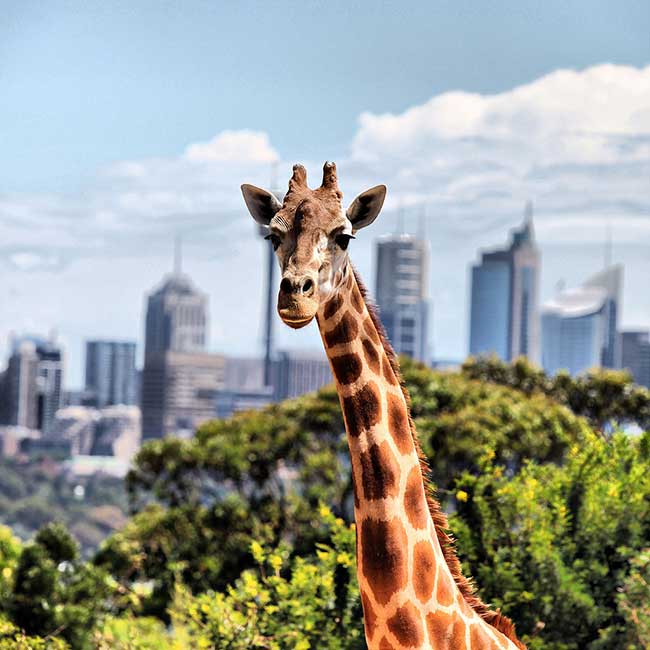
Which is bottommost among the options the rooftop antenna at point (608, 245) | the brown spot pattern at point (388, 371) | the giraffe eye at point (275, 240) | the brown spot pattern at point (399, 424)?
the brown spot pattern at point (399, 424)

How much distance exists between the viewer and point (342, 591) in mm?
9188

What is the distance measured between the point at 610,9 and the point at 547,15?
9181mm

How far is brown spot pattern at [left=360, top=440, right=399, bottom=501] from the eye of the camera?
5.86 m

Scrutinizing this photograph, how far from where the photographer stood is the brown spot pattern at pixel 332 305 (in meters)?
5.74

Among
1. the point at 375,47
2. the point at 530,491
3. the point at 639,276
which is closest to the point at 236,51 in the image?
the point at 375,47

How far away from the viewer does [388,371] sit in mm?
6016

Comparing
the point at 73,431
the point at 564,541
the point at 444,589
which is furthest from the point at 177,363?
the point at 444,589

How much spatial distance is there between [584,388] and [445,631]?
23237 millimetres

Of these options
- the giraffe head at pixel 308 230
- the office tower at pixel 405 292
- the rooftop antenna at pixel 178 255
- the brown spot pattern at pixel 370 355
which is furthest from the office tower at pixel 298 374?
the giraffe head at pixel 308 230

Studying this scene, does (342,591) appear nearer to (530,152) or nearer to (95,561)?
(95,561)

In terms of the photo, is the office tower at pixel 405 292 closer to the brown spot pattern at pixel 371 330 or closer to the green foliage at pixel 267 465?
the green foliage at pixel 267 465

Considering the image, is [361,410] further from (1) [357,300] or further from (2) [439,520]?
(2) [439,520]

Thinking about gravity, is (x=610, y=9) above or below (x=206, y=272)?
above

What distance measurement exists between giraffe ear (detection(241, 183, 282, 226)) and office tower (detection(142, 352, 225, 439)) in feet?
359
